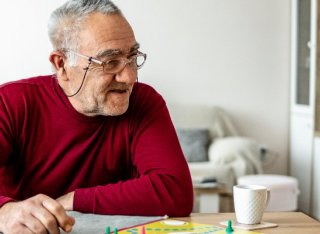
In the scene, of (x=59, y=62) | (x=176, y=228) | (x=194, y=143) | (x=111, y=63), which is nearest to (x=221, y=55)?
(x=194, y=143)

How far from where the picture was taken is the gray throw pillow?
13.8ft

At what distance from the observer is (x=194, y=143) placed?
4246 mm

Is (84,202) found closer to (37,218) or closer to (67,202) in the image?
(67,202)

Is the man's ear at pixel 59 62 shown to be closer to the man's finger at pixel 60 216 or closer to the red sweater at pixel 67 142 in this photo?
the red sweater at pixel 67 142

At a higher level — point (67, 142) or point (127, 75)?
point (127, 75)

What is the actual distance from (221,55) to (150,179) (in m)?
3.41

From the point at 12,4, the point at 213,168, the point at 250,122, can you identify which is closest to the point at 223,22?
the point at 250,122

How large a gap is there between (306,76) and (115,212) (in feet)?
11.0

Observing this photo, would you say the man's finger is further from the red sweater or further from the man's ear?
the man's ear

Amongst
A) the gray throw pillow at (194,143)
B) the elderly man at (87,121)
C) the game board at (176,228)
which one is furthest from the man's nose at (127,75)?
the gray throw pillow at (194,143)

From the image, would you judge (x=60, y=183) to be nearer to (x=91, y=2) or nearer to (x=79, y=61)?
(x=79, y=61)

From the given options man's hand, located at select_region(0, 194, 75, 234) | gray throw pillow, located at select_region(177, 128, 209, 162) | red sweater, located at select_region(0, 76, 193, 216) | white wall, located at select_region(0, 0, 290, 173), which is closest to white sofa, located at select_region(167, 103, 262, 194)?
gray throw pillow, located at select_region(177, 128, 209, 162)

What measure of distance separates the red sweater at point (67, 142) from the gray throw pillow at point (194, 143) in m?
2.61

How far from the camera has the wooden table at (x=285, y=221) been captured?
1122 millimetres
